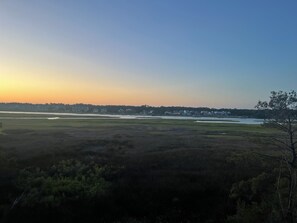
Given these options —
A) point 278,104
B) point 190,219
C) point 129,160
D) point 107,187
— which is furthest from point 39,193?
point 278,104

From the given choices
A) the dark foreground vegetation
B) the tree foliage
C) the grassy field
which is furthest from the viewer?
the tree foliage

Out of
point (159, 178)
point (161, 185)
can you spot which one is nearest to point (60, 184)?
point (161, 185)

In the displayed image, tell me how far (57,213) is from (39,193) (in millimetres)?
2983

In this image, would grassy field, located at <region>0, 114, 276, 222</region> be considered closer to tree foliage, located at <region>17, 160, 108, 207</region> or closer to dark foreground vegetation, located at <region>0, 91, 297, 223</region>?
dark foreground vegetation, located at <region>0, 91, 297, 223</region>

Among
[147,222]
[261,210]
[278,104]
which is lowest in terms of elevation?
[147,222]

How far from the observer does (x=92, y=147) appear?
4544 centimetres

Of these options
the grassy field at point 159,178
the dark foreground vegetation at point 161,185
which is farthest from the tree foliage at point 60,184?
the grassy field at point 159,178

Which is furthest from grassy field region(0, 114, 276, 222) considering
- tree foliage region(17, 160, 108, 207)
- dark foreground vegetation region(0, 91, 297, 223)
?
tree foliage region(17, 160, 108, 207)

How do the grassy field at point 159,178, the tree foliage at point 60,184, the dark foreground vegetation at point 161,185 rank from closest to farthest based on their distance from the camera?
1. the dark foreground vegetation at point 161,185
2. the grassy field at point 159,178
3. the tree foliage at point 60,184

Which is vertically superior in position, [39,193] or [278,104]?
[278,104]

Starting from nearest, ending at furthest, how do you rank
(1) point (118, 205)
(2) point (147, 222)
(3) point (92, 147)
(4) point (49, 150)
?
(2) point (147, 222), (1) point (118, 205), (4) point (49, 150), (3) point (92, 147)

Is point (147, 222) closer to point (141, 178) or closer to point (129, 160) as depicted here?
point (141, 178)

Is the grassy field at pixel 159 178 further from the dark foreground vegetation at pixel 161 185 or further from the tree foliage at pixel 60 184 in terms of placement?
the tree foliage at pixel 60 184

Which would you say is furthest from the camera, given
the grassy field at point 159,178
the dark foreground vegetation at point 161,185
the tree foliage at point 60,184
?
the tree foliage at point 60,184
